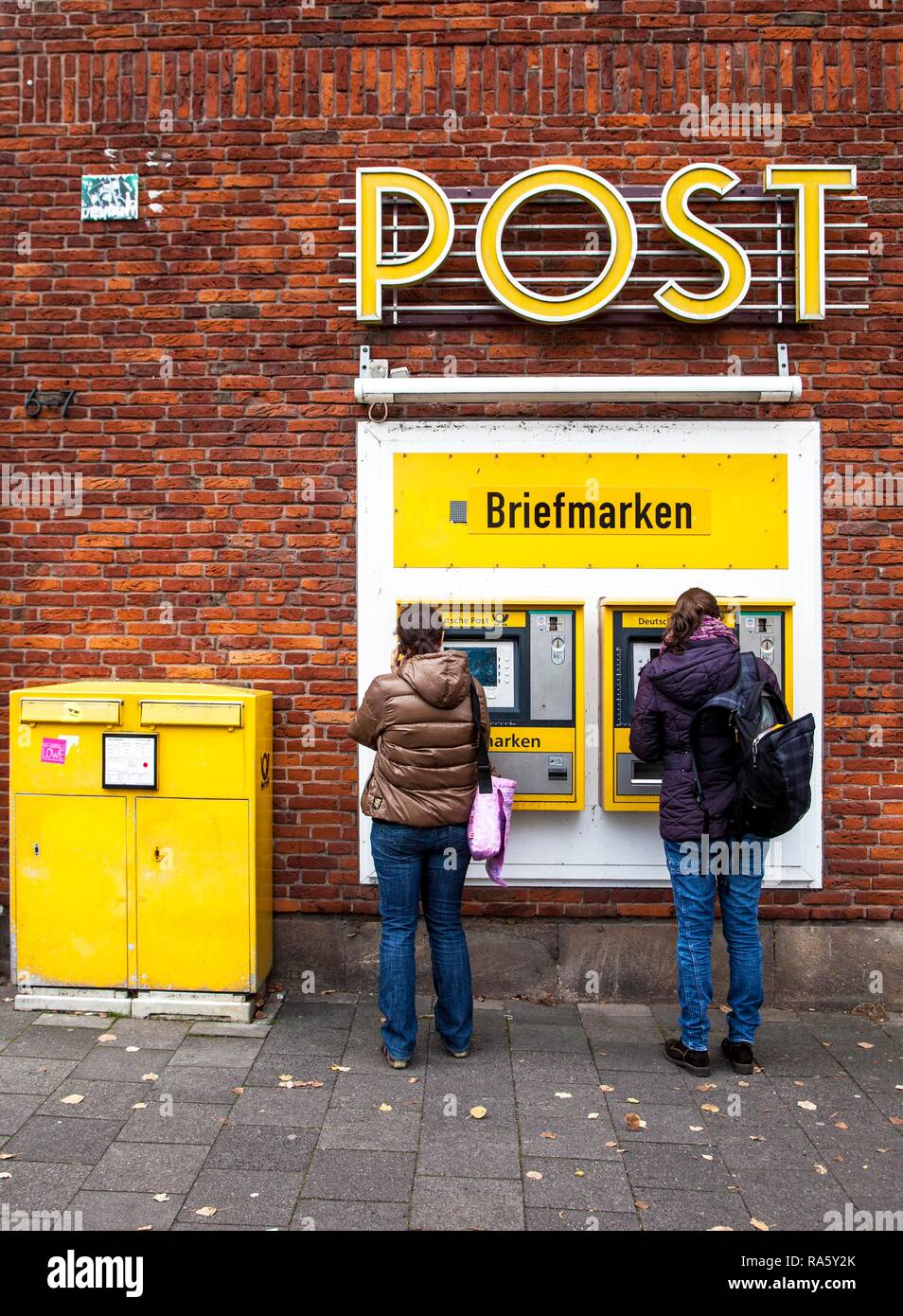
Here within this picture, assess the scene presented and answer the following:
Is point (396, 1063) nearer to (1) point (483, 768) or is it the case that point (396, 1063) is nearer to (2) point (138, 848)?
(1) point (483, 768)

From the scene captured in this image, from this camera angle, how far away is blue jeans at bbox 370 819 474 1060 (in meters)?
4.29

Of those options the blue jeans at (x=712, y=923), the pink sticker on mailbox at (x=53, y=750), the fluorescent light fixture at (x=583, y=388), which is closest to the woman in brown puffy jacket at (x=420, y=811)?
the blue jeans at (x=712, y=923)

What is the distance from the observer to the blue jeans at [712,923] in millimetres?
4297

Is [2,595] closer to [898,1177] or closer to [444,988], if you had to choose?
[444,988]

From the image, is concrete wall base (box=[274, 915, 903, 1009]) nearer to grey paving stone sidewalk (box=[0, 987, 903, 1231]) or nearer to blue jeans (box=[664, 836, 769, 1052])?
grey paving stone sidewalk (box=[0, 987, 903, 1231])

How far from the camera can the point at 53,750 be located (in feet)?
15.9

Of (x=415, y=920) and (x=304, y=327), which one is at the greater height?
(x=304, y=327)

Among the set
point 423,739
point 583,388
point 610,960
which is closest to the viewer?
point 423,739

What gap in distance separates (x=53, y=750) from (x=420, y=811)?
6.66 feet

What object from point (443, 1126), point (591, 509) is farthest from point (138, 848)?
point (591, 509)

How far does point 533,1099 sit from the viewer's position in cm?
405

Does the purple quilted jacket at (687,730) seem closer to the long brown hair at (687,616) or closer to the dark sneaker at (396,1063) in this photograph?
the long brown hair at (687,616)

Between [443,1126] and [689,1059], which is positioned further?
[689,1059]

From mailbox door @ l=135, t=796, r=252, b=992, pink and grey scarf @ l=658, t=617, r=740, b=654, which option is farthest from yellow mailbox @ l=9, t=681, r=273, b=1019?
pink and grey scarf @ l=658, t=617, r=740, b=654
